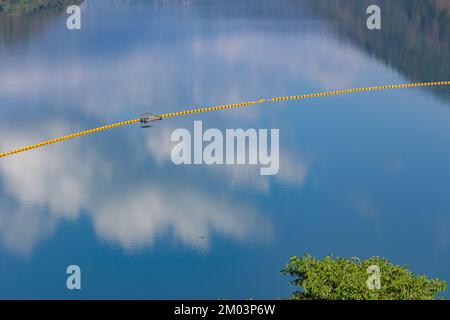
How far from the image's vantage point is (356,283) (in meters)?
13.5

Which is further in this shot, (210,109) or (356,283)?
(210,109)

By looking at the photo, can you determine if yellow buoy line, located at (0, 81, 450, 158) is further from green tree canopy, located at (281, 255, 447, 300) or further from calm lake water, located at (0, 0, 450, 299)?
green tree canopy, located at (281, 255, 447, 300)

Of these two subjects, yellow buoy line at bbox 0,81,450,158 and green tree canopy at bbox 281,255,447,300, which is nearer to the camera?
green tree canopy at bbox 281,255,447,300

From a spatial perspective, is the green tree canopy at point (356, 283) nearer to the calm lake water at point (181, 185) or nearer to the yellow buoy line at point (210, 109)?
→ the calm lake water at point (181, 185)

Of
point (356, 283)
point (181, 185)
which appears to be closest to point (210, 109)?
point (181, 185)

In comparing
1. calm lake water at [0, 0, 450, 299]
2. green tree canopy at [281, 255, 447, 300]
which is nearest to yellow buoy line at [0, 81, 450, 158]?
calm lake water at [0, 0, 450, 299]

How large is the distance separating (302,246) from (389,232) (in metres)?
2.98

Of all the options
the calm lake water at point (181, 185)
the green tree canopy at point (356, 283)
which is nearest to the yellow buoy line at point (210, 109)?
the calm lake water at point (181, 185)

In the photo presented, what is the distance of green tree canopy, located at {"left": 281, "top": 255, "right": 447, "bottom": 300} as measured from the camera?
1348 centimetres

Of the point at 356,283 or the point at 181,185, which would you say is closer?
the point at 356,283

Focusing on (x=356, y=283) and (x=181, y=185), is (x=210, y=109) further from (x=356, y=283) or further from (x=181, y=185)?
(x=356, y=283)

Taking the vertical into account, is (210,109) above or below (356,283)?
above

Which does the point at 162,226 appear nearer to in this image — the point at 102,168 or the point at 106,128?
the point at 102,168

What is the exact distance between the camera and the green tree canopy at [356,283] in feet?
44.2
